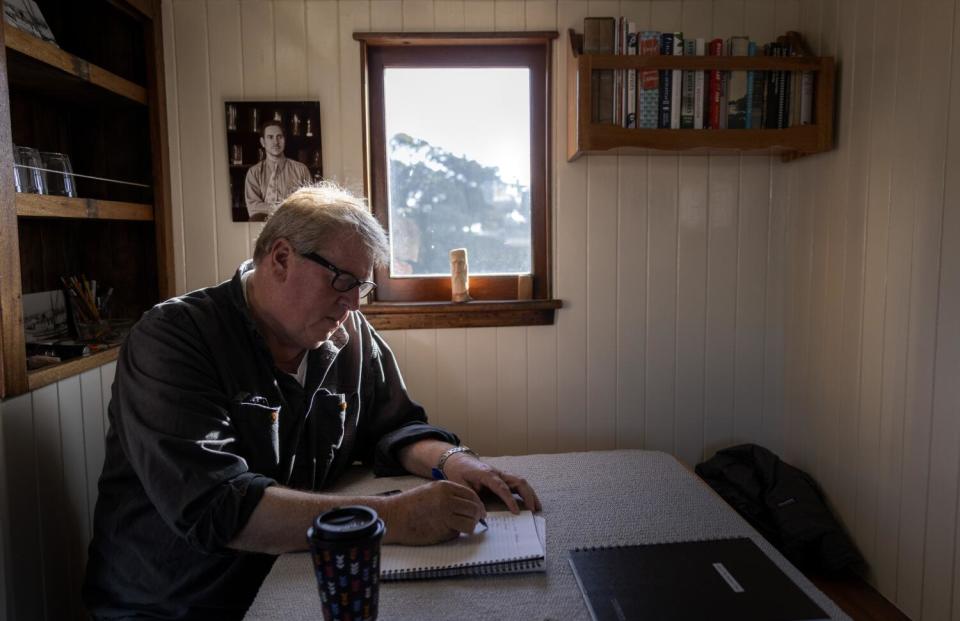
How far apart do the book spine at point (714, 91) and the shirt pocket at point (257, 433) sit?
1.66 m

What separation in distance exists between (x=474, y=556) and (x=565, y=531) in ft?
0.65

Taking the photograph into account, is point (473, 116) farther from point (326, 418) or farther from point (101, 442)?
point (101, 442)

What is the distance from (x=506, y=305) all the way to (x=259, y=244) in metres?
1.17

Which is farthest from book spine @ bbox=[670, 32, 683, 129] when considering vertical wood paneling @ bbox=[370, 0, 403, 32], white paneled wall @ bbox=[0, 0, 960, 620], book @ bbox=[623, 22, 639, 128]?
vertical wood paneling @ bbox=[370, 0, 403, 32]

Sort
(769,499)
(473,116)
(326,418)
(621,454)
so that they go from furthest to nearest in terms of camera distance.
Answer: (473,116), (769,499), (621,454), (326,418)

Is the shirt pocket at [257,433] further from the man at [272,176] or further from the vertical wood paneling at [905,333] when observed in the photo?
the vertical wood paneling at [905,333]

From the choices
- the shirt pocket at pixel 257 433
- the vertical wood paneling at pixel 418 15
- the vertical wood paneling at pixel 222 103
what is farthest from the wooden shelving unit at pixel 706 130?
the shirt pocket at pixel 257 433

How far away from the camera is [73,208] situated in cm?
176

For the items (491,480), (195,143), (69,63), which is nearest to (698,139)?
(491,480)

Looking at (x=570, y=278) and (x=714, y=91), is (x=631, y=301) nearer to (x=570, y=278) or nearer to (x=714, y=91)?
(x=570, y=278)

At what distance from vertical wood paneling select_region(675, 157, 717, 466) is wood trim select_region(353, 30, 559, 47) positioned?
0.69 m

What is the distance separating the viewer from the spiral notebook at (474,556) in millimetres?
969

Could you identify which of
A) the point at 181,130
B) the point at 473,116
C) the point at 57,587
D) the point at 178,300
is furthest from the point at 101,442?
the point at 473,116

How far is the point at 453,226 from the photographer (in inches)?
96.8
